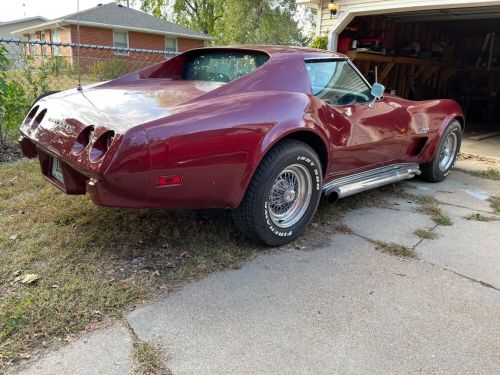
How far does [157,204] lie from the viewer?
2.65 meters

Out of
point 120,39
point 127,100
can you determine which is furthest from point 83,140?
point 120,39

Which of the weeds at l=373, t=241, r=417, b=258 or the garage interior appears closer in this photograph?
the weeds at l=373, t=241, r=417, b=258

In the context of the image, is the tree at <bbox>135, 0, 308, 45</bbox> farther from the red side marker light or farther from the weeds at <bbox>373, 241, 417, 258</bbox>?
the red side marker light

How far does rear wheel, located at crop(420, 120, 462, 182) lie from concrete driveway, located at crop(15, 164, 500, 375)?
6.05 ft

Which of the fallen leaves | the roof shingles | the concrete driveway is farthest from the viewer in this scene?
the roof shingles

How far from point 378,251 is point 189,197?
1.60 m

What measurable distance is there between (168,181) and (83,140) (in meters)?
0.62

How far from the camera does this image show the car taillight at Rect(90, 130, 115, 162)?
2480mm

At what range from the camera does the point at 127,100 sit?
301 cm

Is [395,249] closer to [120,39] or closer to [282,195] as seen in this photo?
[282,195]

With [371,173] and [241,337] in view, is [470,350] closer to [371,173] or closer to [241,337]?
[241,337]

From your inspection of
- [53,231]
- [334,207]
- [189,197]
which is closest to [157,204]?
[189,197]

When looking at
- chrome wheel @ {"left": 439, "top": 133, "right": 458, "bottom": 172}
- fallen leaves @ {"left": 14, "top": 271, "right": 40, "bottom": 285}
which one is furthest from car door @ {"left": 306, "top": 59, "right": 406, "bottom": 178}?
fallen leaves @ {"left": 14, "top": 271, "right": 40, "bottom": 285}

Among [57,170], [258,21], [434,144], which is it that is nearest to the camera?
[57,170]
